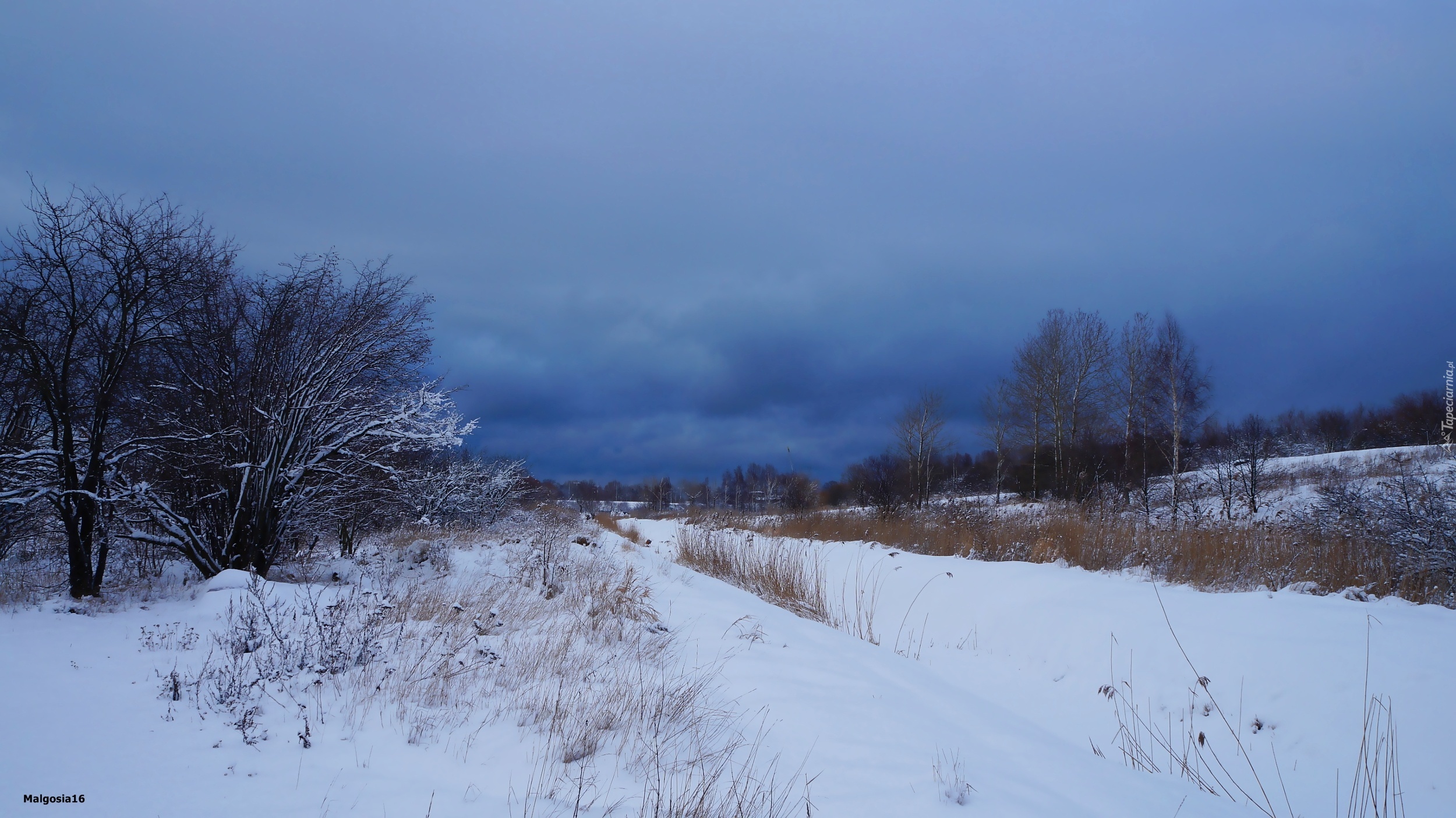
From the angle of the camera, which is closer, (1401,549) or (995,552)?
(1401,549)

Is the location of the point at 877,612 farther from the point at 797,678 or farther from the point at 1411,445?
the point at 1411,445

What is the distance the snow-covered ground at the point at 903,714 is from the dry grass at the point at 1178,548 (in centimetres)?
77

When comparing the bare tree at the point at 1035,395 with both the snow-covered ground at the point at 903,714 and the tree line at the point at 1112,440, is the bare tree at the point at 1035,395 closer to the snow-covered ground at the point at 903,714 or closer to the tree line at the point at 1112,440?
the tree line at the point at 1112,440

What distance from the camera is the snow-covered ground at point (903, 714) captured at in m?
2.75

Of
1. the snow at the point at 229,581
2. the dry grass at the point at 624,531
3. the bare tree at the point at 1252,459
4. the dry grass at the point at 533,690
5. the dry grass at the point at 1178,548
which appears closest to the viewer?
the dry grass at the point at 533,690

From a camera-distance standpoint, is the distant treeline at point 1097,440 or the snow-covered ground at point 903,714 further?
the distant treeline at point 1097,440

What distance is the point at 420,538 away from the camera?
12.7 metres

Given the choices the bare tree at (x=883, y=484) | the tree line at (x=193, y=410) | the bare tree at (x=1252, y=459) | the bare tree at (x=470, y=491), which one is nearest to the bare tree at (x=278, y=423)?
the tree line at (x=193, y=410)

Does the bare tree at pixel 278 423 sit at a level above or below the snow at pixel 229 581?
above

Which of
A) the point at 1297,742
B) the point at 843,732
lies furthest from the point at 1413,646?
the point at 843,732

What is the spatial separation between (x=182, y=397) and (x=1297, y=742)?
13.0 metres

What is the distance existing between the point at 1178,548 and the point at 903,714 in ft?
24.7

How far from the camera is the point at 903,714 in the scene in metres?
4.23

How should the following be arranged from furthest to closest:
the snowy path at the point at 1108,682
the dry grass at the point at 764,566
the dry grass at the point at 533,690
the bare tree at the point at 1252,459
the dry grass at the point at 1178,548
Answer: the bare tree at the point at 1252,459 → the dry grass at the point at 764,566 → the dry grass at the point at 1178,548 → the snowy path at the point at 1108,682 → the dry grass at the point at 533,690
